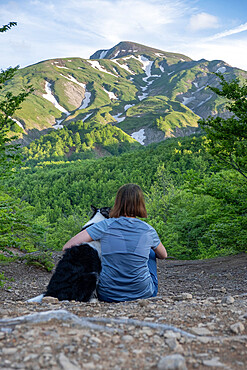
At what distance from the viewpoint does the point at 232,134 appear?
31.3ft

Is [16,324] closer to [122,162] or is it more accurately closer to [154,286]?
[154,286]

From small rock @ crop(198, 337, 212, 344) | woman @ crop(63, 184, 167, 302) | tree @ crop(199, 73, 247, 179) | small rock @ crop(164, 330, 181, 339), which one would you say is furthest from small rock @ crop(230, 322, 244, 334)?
tree @ crop(199, 73, 247, 179)

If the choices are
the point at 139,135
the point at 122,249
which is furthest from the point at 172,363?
the point at 139,135

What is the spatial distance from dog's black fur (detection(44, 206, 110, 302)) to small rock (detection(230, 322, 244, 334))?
160cm

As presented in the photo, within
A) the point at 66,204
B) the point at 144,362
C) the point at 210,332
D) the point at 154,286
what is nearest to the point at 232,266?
the point at 154,286

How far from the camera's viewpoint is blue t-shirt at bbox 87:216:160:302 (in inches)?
146

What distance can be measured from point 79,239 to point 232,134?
7.35 meters

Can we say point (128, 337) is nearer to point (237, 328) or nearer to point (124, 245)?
point (237, 328)

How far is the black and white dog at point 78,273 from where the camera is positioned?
3611 millimetres

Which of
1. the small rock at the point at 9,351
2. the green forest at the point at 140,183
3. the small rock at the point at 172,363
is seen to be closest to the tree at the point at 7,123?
the green forest at the point at 140,183

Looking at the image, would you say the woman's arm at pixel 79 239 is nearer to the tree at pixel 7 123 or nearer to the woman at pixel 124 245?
the woman at pixel 124 245

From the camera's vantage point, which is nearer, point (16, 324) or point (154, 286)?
point (16, 324)

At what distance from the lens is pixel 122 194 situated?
3.89 meters

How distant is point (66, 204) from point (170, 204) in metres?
36.5
